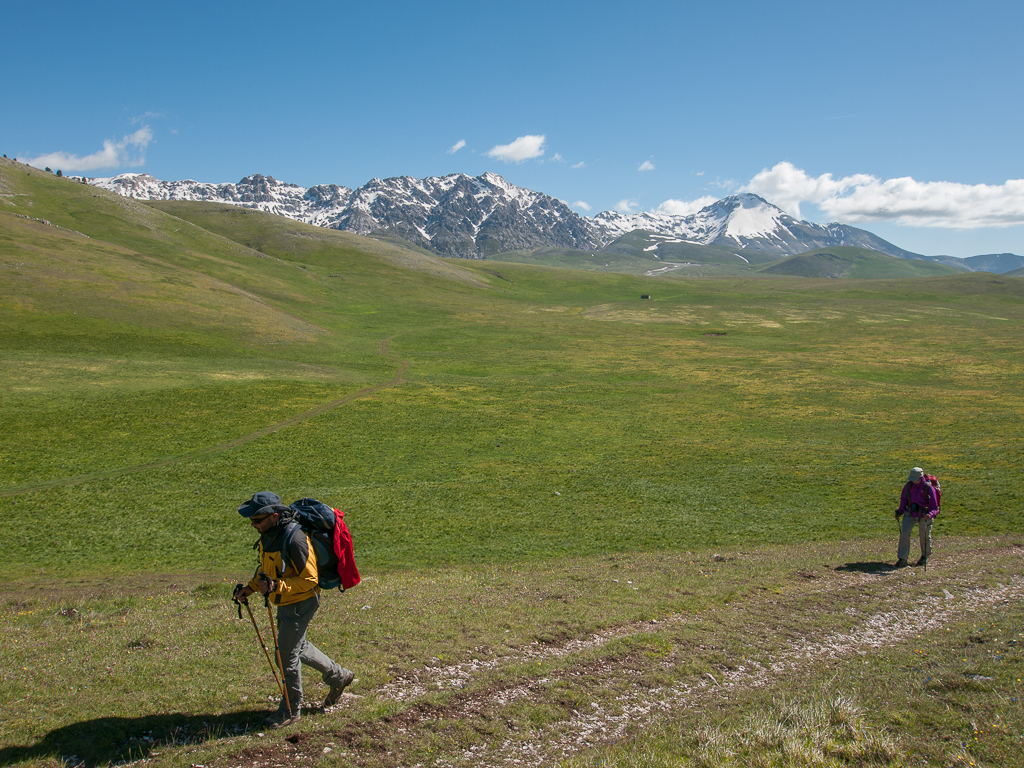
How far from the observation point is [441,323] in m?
127

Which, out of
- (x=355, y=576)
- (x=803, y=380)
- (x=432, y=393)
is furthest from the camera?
(x=803, y=380)

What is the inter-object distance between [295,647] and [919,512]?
22595 millimetres

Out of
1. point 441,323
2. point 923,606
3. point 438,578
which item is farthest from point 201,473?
point 441,323

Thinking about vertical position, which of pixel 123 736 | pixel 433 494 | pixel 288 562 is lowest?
pixel 433 494

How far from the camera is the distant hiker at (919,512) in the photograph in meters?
21.5

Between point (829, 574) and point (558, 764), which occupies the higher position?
point (558, 764)

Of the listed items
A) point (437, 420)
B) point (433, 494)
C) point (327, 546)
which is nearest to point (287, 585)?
point (327, 546)

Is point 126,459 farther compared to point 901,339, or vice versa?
point 901,339

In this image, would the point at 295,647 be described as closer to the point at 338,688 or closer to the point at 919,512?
the point at 338,688

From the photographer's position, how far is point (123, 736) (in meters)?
9.70

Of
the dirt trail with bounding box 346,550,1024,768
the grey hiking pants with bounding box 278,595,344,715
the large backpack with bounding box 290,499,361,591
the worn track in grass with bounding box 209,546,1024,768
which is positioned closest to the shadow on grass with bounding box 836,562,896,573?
the dirt trail with bounding box 346,550,1024,768

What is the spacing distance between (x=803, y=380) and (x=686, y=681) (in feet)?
241

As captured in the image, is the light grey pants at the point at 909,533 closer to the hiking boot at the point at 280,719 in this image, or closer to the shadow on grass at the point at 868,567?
the shadow on grass at the point at 868,567

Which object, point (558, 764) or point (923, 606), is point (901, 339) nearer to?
point (923, 606)
